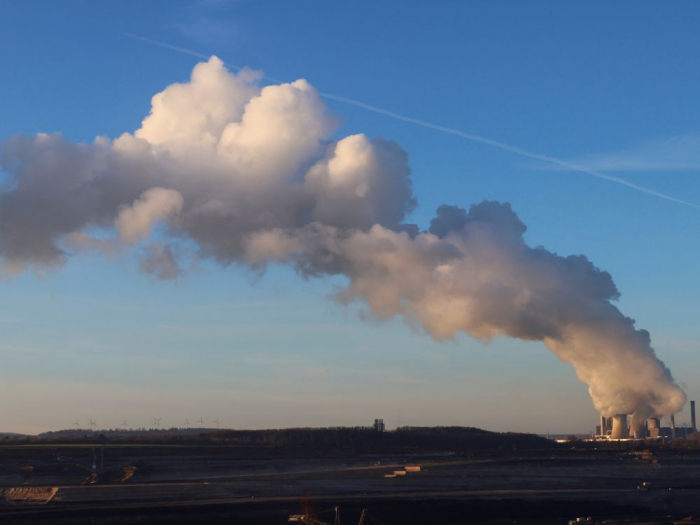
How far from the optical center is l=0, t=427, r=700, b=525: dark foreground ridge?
214 feet

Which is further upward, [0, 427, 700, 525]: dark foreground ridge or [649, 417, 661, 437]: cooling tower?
[649, 417, 661, 437]: cooling tower

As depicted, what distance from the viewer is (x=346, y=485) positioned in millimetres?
86375

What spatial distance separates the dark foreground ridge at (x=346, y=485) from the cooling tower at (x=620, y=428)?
1329cm

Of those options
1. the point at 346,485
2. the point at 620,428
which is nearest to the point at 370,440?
the point at 620,428

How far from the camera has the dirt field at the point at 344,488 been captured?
6531cm

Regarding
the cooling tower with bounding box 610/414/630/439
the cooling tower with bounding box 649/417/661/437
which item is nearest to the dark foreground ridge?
the cooling tower with bounding box 610/414/630/439

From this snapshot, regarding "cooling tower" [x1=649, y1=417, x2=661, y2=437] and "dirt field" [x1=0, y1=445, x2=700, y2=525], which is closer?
"dirt field" [x1=0, y1=445, x2=700, y2=525]

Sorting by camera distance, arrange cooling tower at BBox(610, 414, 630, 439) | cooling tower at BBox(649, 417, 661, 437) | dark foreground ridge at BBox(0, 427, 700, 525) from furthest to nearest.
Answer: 1. cooling tower at BBox(649, 417, 661, 437)
2. cooling tower at BBox(610, 414, 630, 439)
3. dark foreground ridge at BBox(0, 427, 700, 525)

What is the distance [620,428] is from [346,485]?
95.6m

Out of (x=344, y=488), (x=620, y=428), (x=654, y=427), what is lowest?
(x=344, y=488)

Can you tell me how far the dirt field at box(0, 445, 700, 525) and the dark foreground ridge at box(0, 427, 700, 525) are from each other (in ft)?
0.48

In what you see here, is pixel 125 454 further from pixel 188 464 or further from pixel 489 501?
pixel 489 501

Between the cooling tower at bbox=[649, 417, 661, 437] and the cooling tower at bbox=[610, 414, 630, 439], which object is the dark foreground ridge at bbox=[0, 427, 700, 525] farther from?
the cooling tower at bbox=[649, 417, 661, 437]

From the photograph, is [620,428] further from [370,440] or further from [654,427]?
[370,440]
